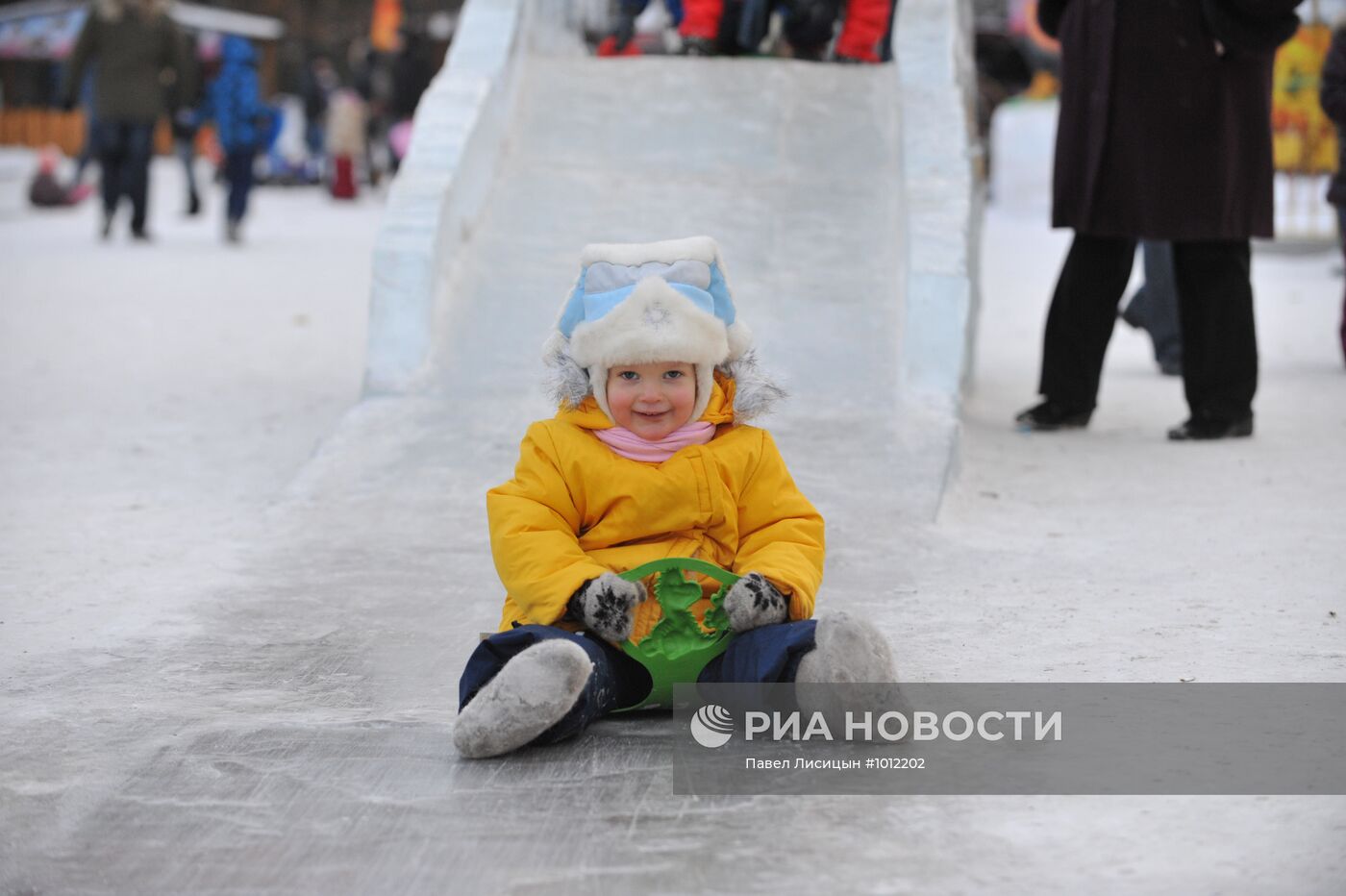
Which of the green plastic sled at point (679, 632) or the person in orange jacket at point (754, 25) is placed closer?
the green plastic sled at point (679, 632)

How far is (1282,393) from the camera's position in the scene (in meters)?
7.85

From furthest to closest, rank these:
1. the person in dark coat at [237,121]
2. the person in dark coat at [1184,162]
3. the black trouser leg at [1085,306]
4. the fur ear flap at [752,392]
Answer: the person in dark coat at [237,121], the black trouser leg at [1085,306], the person in dark coat at [1184,162], the fur ear flap at [752,392]

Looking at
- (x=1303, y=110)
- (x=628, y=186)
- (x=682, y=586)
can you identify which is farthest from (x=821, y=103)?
(x=1303, y=110)

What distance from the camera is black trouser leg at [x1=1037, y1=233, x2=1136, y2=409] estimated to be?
22.0 feet

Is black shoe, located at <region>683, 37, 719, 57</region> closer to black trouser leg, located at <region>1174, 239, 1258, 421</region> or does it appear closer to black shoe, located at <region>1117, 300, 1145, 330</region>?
black shoe, located at <region>1117, 300, 1145, 330</region>

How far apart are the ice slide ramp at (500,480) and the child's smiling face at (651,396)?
280 millimetres

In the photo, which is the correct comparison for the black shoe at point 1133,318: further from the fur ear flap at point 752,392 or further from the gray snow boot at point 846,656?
the gray snow boot at point 846,656

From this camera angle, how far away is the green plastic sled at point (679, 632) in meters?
3.46

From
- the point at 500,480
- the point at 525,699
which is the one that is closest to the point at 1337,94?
the point at 500,480

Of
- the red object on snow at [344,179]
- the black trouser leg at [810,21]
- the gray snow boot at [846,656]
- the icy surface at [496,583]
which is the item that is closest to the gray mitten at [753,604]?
the gray snow boot at [846,656]

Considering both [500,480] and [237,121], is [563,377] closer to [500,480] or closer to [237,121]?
Answer: [500,480]

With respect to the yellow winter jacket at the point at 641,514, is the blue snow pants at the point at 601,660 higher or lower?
lower

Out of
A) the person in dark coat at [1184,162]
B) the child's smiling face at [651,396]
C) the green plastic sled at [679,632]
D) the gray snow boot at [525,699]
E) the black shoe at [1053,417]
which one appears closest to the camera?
the gray snow boot at [525,699]

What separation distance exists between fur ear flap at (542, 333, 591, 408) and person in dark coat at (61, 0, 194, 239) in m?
10.9
